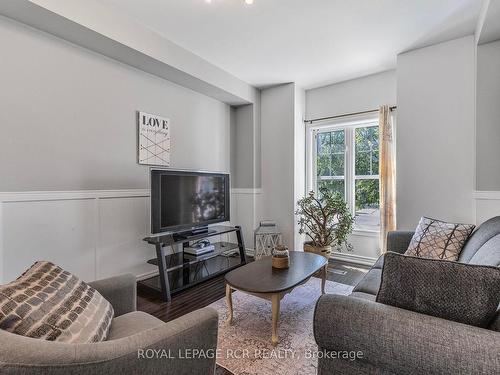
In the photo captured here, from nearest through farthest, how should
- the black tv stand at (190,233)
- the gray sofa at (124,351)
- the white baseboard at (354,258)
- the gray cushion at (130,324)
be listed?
the gray sofa at (124,351) → the gray cushion at (130,324) → the black tv stand at (190,233) → the white baseboard at (354,258)

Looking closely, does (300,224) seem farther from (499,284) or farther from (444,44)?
(499,284)

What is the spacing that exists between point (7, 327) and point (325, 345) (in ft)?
3.61

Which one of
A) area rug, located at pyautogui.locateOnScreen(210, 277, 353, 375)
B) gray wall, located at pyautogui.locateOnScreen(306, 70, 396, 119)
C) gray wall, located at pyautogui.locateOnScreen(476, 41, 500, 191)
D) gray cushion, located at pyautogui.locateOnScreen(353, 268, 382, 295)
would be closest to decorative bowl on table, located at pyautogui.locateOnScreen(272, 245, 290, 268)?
area rug, located at pyautogui.locateOnScreen(210, 277, 353, 375)

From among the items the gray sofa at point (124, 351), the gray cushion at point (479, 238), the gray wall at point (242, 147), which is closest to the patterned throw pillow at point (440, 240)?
the gray cushion at point (479, 238)

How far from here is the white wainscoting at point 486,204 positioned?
8.38ft

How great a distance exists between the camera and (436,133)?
2.90m

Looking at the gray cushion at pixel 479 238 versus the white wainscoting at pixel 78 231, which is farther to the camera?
the white wainscoting at pixel 78 231

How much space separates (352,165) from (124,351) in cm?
375

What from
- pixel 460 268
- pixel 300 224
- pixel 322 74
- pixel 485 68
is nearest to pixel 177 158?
pixel 300 224

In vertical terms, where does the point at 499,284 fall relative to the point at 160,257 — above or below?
above

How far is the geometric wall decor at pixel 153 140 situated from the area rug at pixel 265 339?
1725mm

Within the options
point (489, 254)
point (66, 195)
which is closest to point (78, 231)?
point (66, 195)

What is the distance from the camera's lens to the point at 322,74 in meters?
3.67

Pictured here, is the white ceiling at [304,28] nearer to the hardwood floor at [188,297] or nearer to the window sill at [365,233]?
the window sill at [365,233]
